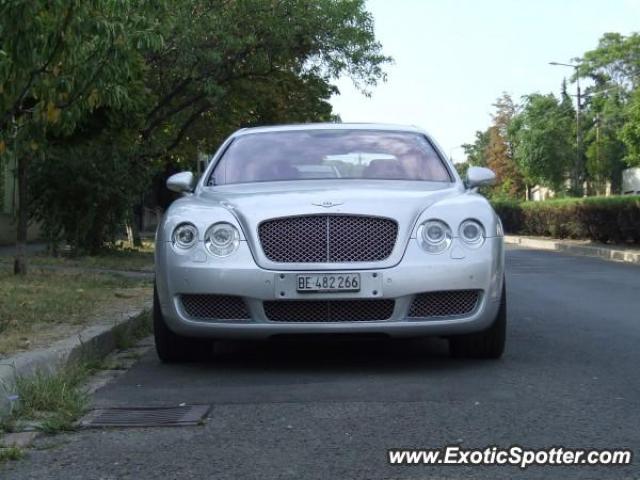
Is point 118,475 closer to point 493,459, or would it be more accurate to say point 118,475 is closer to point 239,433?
point 239,433

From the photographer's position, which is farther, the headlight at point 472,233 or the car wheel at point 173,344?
the car wheel at point 173,344

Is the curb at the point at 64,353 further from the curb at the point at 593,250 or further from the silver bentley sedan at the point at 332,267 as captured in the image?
the curb at the point at 593,250

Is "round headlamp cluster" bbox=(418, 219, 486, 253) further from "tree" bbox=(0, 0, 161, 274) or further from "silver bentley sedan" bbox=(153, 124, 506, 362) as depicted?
"tree" bbox=(0, 0, 161, 274)

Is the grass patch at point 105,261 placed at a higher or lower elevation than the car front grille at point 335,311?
lower

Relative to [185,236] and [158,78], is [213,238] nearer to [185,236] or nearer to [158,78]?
[185,236]

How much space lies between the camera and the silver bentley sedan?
554 cm

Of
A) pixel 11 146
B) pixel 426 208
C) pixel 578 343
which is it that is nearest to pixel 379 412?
pixel 426 208

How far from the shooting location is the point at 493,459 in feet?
12.4

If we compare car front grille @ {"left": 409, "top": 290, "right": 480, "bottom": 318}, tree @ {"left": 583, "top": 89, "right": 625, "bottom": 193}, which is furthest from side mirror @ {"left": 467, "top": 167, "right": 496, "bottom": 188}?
tree @ {"left": 583, "top": 89, "right": 625, "bottom": 193}

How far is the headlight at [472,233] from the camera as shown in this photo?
5.74m

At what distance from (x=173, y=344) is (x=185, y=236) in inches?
28.8

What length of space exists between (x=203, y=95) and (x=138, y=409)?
17.6 meters

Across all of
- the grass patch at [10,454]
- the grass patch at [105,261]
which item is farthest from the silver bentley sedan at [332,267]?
the grass patch at [105,261]

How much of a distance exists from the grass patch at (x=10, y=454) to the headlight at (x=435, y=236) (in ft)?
8.64
